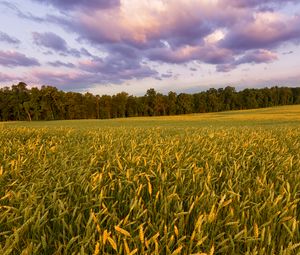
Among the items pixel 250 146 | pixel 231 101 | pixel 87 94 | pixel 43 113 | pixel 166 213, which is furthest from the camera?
pixel 231 101

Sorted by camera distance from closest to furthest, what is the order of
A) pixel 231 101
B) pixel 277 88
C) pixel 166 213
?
pixel 166 213 → pixel 231 101 → pixel 277 88

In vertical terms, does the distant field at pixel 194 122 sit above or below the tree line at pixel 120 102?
below

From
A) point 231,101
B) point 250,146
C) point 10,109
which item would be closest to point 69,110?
point 10,109

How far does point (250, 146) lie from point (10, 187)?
192 inches

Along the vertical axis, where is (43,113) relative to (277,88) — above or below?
below

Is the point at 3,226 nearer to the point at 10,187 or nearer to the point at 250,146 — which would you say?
the point at 10,187

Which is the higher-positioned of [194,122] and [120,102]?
[120,102]

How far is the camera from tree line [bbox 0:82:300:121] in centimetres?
10194

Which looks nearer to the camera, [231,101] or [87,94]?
[87,94]

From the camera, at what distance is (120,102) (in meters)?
120

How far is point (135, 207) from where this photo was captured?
7.61 feet

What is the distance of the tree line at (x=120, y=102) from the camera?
334ft

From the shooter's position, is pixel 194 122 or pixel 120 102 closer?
pixel 194 122

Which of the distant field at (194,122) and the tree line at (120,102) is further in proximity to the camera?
the tree line at (120,102)
